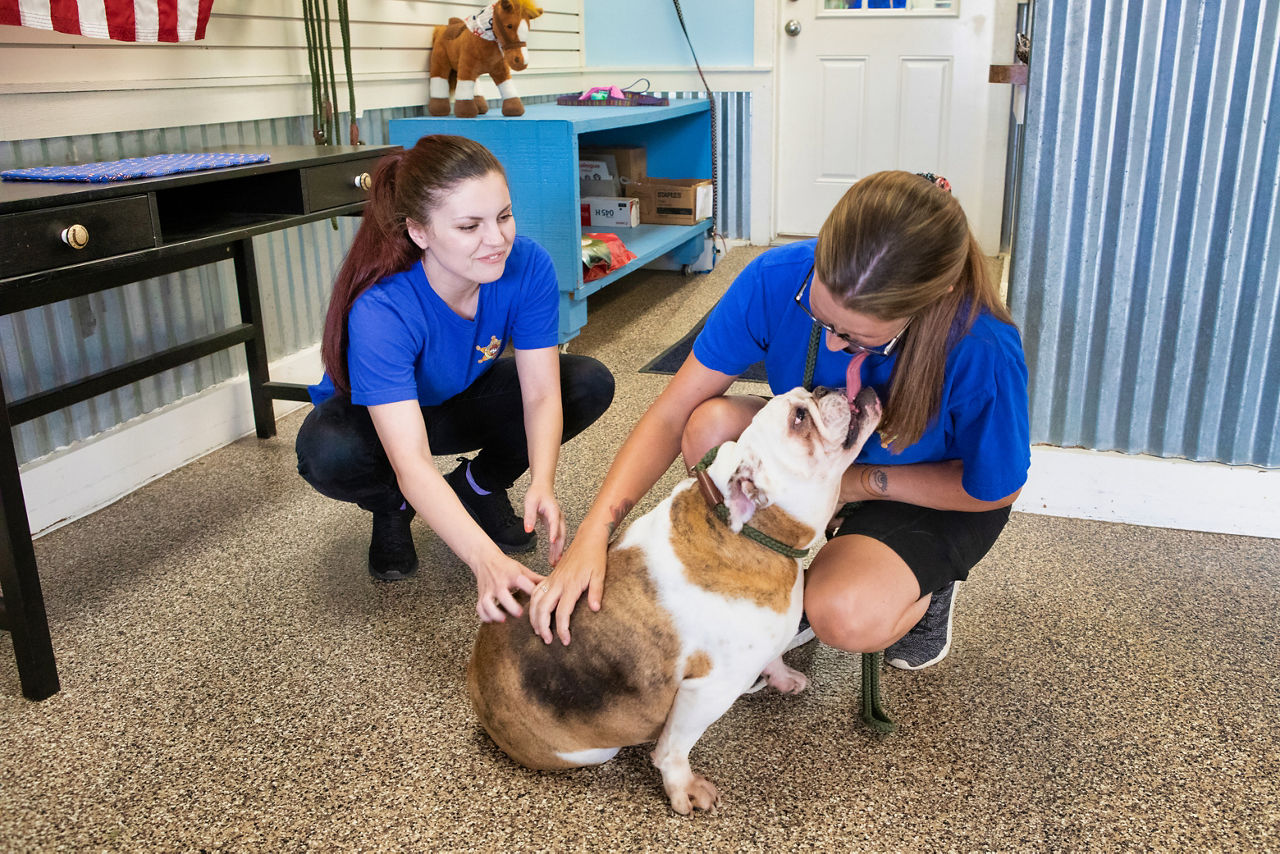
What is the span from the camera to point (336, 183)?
7.96 ft

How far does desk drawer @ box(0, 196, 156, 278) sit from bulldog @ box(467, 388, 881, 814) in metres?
1.05

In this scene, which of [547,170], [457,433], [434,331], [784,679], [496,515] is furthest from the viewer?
[547,170]

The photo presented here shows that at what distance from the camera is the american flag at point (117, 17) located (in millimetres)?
2086

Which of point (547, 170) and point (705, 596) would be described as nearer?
point (705, 596)

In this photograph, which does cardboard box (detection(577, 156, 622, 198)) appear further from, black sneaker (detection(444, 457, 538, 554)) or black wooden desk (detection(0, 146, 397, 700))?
black sneaker (detection(444, 457, 538, 554))

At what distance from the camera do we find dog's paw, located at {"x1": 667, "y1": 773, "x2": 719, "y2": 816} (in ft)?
4.65

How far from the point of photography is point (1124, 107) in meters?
2.11

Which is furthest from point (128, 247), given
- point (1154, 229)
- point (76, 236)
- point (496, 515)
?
point (1154, 229)

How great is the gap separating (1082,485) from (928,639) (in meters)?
0.81

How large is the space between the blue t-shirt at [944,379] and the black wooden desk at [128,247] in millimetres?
1094

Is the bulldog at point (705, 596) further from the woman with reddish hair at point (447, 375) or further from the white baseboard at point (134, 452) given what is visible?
the white baseboard at point (134, 452)

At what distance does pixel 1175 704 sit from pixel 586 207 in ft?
11.6

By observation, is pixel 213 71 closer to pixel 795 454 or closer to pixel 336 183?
pixel 336 183

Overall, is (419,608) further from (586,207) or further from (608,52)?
(608,52)
